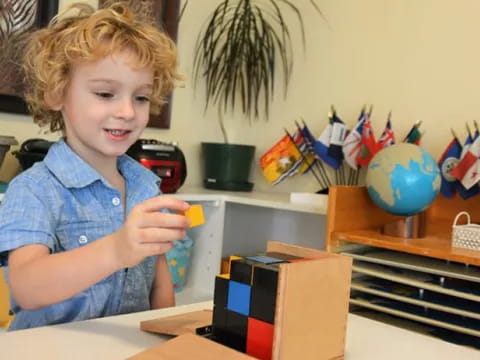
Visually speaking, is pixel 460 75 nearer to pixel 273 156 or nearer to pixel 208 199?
pixel 273 156

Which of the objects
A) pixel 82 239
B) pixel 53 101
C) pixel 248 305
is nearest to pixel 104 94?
pixel 53 101

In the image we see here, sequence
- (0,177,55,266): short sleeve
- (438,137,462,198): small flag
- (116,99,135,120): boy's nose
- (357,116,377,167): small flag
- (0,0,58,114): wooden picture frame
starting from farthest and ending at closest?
(357,116,377,167): small flag, (0,0,58,114): wooden picture frame, (438,137,462,198): small flag, (116,99,135,120): boy's nose, (0,177,55,266): short sleeve

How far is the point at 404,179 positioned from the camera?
1532mm

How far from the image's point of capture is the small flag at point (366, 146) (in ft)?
6.57

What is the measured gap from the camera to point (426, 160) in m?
1.56

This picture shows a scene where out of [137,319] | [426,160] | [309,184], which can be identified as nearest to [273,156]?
[309,184]

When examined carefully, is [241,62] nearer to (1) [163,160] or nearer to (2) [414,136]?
(1) [163,160]

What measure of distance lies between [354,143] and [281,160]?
0.32 meters

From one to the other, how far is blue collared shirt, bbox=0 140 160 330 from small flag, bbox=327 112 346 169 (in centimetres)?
116

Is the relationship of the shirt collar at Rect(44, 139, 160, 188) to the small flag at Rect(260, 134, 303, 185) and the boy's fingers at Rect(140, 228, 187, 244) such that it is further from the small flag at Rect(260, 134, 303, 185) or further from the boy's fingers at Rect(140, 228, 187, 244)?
the small flag at Rect(260, 134, 303, 185)

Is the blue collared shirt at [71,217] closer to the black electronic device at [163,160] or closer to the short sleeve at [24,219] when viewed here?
the short sleeve at [24,219]

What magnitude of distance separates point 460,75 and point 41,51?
1.35 meters

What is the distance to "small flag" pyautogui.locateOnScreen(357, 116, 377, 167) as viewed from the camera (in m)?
2.00

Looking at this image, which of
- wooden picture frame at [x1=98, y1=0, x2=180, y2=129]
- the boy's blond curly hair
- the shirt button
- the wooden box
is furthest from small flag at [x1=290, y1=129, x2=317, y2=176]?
the wooden box
